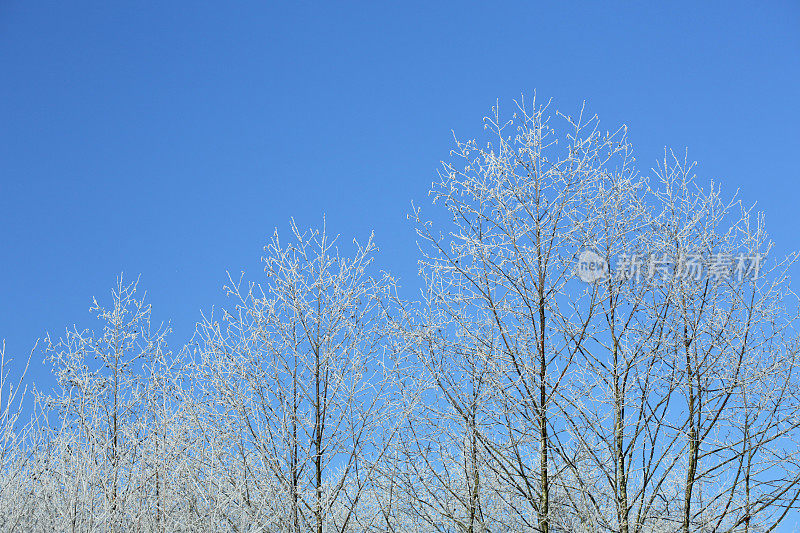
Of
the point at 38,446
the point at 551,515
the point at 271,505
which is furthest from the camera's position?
the point at 38,446

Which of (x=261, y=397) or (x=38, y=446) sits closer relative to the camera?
(x=261, y=397)

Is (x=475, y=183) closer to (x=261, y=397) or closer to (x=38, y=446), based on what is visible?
(x=261, y=397)

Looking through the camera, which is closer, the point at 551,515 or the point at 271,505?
the point at 551,515

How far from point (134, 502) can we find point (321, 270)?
3.11 meters

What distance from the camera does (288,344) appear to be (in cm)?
739

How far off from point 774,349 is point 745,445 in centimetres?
109

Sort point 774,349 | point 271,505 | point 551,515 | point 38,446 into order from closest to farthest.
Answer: point 551,515
point 271,505
point 774,349
point 38,446

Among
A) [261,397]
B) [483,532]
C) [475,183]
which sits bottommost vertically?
[483,532]

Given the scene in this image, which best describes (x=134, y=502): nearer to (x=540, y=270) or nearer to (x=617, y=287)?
(x=540, y=270)

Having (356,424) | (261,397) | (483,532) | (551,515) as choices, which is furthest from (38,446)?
(551,515)

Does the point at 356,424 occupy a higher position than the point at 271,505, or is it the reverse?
the point at 356,424

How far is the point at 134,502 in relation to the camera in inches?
272

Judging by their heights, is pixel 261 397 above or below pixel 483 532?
above

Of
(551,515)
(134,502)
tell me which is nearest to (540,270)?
(551,515)
